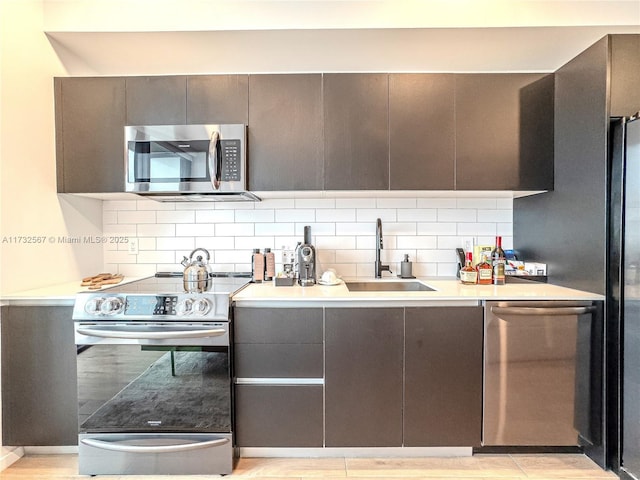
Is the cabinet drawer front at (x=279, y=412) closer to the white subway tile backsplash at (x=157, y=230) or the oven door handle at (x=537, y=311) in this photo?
the oven door handle at (x=537, y=311)

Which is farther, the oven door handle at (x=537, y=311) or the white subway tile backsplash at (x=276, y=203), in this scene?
the white subway tile backsplash at (x=276, y=203)

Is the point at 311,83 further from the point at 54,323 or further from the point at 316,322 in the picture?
the point at 54,323

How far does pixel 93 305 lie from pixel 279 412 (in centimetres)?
102

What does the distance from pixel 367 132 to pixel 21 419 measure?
2.30m

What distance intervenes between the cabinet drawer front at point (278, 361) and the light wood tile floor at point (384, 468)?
1.46ft

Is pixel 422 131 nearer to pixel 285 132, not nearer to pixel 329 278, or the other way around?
pixel 285 132

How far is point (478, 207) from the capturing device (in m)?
2.44

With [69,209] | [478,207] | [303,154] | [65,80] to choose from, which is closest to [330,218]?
[303,154]

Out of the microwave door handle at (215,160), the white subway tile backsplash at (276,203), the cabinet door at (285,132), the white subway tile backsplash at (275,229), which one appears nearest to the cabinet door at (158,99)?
the microwave door handle at (215,160)

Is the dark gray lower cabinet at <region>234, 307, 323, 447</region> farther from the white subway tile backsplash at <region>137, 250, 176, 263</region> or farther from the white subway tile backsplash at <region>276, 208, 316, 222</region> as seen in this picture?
the white subway tile backsplash at <region>137, 250, 176, 263</region>

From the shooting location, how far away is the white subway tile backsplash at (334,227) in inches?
95.9

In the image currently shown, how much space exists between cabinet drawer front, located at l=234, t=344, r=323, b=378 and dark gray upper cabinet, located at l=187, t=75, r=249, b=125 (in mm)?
1245

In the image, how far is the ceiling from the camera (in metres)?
1.81

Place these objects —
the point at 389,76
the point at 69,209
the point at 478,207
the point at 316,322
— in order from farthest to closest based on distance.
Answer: the point at 478,207
the point at 69,209
the point at 389,76
the point at 316,322
